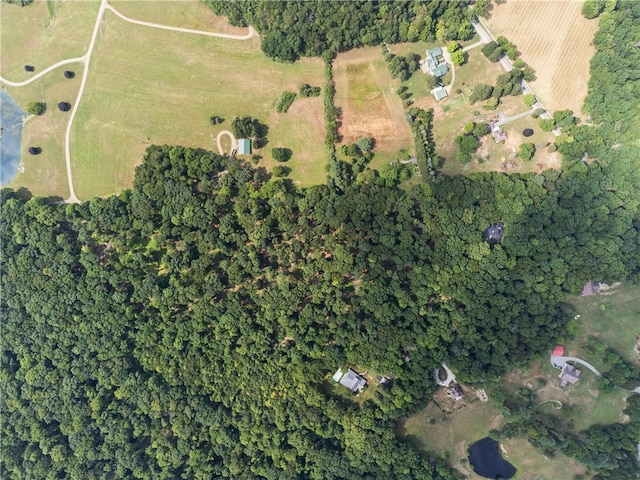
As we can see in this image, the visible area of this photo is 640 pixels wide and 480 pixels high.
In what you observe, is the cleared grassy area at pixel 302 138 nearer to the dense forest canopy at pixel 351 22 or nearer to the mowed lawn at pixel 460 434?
the dense forest canopy at pixel 351 22

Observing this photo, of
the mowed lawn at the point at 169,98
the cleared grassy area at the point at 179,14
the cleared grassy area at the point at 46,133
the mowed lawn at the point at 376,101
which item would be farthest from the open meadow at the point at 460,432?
the cleared grassy area at the point at 46,133

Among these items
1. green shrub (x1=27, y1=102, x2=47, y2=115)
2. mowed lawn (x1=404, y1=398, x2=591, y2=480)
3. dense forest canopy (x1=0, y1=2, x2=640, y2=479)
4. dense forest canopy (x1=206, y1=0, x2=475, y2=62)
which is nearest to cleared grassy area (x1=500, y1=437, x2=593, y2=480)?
mowed lawn (x1=404, y1=398, x2=591, y2=480)

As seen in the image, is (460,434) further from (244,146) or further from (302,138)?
(244,146)

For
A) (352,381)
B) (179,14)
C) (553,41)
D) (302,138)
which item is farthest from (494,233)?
(179,14)

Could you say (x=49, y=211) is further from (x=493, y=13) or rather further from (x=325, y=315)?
(x=493, y=13)

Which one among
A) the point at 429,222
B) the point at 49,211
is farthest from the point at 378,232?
the point at 49,211

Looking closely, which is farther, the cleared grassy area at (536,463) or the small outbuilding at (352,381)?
the cleared grassy area at (536,463)

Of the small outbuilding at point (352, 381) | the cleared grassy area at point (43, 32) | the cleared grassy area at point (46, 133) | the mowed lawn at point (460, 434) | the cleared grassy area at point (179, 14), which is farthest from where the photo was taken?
the cleared grassy area at point (46, 133)
